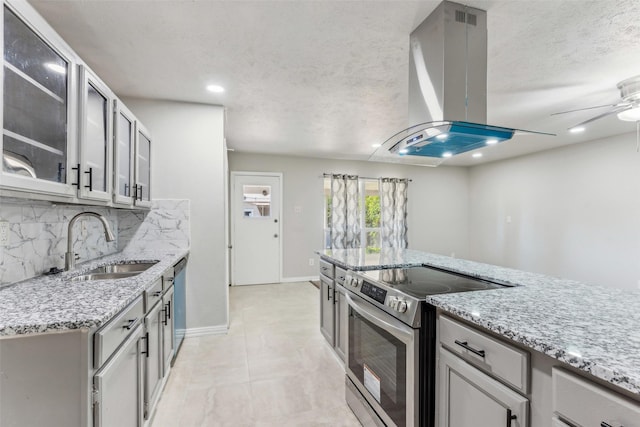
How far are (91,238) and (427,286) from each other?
100 inches

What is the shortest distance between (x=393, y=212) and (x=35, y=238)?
18.4 ft

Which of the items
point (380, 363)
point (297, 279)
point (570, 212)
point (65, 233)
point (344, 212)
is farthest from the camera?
point (344, 212)

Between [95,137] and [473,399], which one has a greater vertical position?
[95,137]

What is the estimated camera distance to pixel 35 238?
5.63 ft

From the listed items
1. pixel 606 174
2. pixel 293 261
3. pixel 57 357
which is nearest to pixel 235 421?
pixel 57 357

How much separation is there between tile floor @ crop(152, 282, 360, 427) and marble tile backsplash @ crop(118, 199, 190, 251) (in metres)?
1.04

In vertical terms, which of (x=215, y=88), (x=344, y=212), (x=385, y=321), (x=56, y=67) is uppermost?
(x=215, y=88)

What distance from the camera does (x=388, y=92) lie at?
2891 mm

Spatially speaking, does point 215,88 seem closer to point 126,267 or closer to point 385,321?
point 126,267

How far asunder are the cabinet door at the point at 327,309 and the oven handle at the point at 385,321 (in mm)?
722

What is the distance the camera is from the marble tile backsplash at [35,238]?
1.52 meters

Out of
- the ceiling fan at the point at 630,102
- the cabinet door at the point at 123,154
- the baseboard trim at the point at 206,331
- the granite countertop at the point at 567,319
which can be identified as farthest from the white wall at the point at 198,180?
the ceiling fan at the point at 630,102

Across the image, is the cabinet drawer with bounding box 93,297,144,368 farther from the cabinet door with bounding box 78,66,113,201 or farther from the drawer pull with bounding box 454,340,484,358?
the drawer pull with bounding box 454,340,484,358

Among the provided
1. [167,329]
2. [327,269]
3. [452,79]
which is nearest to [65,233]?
[167,329]
